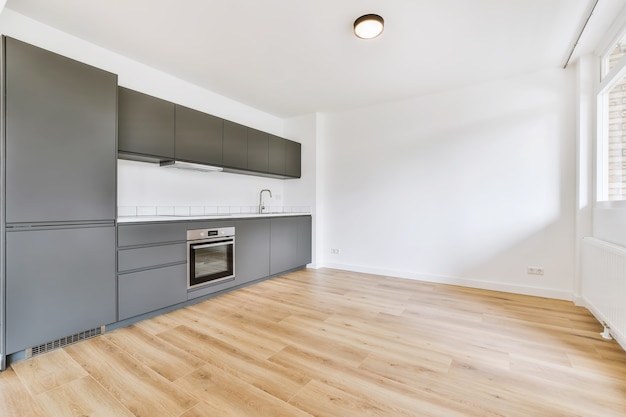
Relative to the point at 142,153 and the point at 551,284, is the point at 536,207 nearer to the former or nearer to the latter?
the point at 551,284

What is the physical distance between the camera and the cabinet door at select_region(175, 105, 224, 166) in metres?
3.13

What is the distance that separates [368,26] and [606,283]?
9.33ft

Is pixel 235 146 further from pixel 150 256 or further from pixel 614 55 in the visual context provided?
pixel 614 55

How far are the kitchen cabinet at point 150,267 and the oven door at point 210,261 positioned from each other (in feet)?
0.32

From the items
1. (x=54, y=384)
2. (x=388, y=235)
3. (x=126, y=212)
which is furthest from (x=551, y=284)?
(x=126, y=212)

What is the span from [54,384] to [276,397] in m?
1.34

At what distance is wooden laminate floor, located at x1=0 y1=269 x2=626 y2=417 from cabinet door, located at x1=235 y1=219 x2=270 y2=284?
0.70 m

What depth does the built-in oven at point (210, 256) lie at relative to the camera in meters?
3.01

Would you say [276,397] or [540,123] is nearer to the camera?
[276,397]

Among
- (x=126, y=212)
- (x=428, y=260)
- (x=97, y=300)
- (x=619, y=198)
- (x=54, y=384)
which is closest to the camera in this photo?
(x=54, y=384)

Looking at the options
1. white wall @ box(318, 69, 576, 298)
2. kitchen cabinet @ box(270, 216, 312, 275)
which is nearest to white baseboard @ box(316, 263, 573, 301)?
white wall @ box(318, 69, 576, 298)

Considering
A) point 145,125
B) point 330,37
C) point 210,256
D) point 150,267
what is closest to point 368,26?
point 330,37

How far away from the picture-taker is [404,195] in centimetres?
416

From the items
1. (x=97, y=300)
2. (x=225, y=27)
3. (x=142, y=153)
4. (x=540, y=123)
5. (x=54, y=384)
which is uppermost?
(x=225, y=27)
